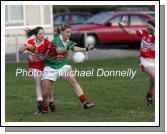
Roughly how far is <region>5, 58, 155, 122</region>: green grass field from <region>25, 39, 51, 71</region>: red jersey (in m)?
0.95

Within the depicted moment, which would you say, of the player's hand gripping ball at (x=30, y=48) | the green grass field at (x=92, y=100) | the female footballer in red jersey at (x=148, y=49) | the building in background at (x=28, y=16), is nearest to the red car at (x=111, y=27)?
the building in background at (x=28, y=16)

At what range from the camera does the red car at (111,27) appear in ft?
107

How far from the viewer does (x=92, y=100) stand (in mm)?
16391

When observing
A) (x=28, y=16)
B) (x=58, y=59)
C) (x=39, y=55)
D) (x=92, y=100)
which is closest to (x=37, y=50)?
(x=39, y=55)

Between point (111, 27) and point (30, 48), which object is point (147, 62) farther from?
point (111, 27)

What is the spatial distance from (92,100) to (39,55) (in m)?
2.54

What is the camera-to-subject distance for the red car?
107 ft

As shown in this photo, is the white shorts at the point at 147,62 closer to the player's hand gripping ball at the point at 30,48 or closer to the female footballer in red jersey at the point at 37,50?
the female footballer in red jersey at the point at 37,50

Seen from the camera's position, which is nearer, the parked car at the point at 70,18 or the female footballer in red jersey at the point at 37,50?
the female footballer in red jersey at the point at 37,50

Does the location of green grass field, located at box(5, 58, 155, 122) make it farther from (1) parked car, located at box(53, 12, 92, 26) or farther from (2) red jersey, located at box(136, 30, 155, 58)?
(1) parked car, located at box(53, 12, 92, 26)

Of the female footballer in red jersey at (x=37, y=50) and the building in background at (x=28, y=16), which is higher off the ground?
the building in background at (x=28, y=16)

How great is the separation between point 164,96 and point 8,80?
299 inches

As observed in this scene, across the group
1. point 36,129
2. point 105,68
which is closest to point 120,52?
point 105,68

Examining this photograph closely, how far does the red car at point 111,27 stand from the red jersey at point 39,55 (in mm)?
17713
